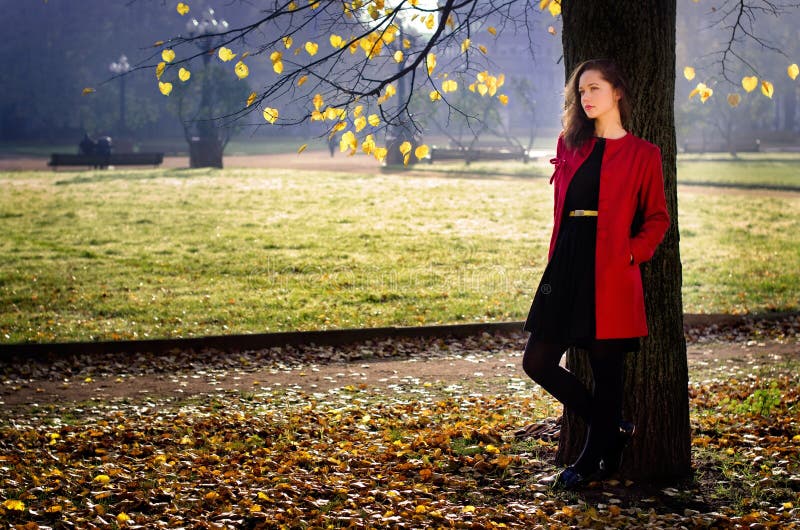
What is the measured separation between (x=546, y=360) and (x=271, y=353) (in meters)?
4.47

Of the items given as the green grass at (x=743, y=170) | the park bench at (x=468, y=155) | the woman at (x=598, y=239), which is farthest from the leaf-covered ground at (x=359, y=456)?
the park bench at (x=468, y=155)

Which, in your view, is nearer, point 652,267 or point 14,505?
point 14,505

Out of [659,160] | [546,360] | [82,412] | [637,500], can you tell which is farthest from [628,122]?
[82,412]

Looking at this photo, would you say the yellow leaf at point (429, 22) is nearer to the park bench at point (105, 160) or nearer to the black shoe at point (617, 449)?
the black shoe at point (617, 449)

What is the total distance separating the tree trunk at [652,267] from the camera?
460 centimetres

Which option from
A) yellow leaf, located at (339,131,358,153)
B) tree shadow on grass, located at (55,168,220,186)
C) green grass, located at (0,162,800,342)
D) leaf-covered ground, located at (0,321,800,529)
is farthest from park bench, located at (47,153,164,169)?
yellow leaf, located at (339,131,358,153)

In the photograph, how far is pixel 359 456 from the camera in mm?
5207

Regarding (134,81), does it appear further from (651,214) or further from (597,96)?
(651,214)

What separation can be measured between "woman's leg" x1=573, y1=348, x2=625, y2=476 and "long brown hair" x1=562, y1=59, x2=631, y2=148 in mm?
906

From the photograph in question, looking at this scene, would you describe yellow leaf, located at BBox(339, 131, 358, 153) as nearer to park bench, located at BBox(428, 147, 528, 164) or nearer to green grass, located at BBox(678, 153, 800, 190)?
green grass, located at BBox(678, 153, 800, 190)

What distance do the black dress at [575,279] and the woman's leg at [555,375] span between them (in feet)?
0.21

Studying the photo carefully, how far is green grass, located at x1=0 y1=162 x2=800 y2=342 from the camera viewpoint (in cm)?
1025

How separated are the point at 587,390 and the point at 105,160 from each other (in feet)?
96.1

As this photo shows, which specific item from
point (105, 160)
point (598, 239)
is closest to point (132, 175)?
point (105, 160)
